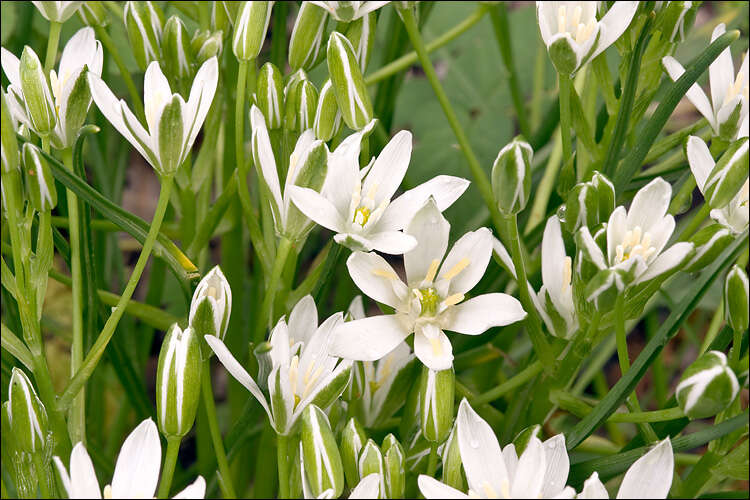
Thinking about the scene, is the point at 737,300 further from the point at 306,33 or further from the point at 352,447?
the point at 306,33

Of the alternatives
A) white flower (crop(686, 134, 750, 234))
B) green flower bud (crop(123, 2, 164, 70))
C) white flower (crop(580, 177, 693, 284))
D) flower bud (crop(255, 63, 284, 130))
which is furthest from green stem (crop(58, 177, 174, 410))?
white flower (crop(686, 134, 750, 234))

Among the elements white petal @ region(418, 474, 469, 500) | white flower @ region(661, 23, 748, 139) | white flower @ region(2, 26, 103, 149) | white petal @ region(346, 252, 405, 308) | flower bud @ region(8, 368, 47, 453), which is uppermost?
white flower @ region(2, 26, 103, 149)

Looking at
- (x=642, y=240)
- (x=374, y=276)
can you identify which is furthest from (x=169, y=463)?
(x=642, y=240)

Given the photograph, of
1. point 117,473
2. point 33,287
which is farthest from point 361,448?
point 33,287

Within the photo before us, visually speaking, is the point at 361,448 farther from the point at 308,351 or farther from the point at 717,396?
the point at 717,396

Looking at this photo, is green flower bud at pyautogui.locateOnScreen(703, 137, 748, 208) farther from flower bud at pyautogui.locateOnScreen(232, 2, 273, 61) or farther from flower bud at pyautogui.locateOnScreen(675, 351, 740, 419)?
flower bud at pyautogui.locateOnScreen(232, 2, 273, 61)

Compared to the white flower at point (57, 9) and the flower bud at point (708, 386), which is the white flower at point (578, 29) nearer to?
the flower bud at point (708, 386)
